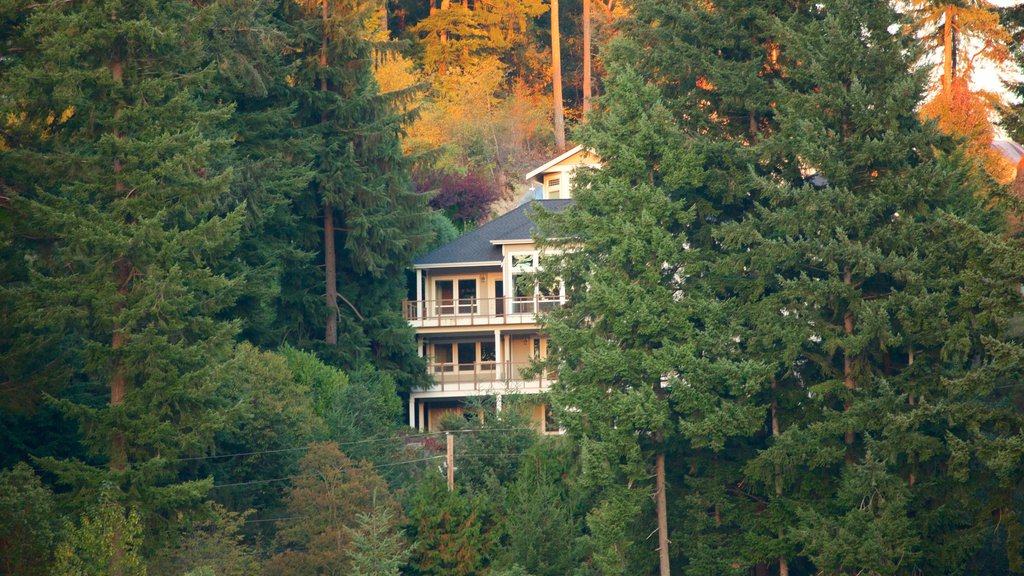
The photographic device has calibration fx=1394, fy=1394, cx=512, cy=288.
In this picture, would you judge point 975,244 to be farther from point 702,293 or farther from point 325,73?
point 325,73

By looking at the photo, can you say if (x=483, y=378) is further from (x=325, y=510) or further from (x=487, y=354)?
(x=325, y=510)

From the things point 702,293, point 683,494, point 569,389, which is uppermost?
point 702,293

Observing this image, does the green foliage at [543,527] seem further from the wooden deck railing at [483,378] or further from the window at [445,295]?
the window at [445,295]

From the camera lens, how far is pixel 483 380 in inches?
1975

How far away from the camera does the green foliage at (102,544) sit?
2748cm

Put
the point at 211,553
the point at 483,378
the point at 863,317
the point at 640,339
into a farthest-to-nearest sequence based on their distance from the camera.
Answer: the point at 483,378
the point at 640,339
the point at 211,553
the point at 863,317

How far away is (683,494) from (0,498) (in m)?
16.0

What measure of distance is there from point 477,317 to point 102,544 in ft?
80.8


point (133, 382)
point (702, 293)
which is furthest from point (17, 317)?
point (702, 293)

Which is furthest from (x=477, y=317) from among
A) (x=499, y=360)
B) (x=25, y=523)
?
(x=25, y=523)

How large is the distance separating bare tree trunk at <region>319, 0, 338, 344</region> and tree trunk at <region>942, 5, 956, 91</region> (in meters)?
22.2

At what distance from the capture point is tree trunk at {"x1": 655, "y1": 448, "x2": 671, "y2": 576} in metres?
33.2

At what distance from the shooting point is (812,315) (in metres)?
32.5

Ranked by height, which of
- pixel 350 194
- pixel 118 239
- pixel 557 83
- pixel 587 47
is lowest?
pixel 118 239
